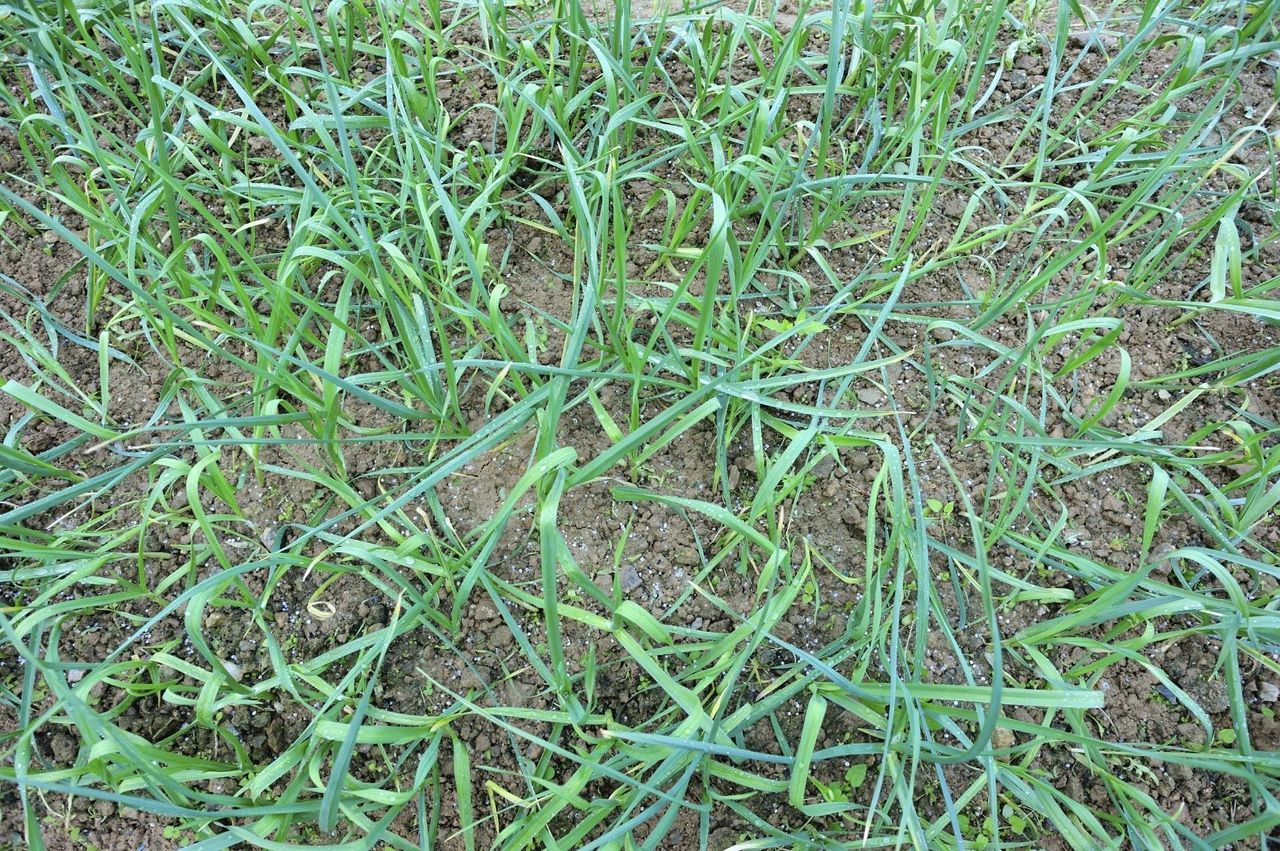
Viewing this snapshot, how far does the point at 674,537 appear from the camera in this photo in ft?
4.84

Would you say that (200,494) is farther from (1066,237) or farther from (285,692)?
(1066,237)

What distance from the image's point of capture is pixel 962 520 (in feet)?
4.90

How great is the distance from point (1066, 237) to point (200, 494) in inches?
71.9

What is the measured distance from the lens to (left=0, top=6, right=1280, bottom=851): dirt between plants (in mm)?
1328

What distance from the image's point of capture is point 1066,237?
1.72 m

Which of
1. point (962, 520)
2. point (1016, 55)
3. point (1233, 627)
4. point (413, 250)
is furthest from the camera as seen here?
point (1016, 55)

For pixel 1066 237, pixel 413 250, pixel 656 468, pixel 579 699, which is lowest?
pixel 579 699

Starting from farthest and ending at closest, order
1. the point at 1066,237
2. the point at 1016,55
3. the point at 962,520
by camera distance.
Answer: the point at 1016,55
the point at 1066,237
the point at 962,520

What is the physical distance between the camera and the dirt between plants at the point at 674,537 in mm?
1328

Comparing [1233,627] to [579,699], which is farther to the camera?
[579,699]

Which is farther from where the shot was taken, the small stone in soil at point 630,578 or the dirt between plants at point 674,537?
the small stone in soil at point 630,578

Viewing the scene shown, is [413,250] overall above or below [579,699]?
above

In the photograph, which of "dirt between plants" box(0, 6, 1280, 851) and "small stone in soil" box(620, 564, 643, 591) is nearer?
"dirt between plants" box(0, 6, 1280, 851)

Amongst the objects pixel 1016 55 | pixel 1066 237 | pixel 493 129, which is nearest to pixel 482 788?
pixel 493 129
